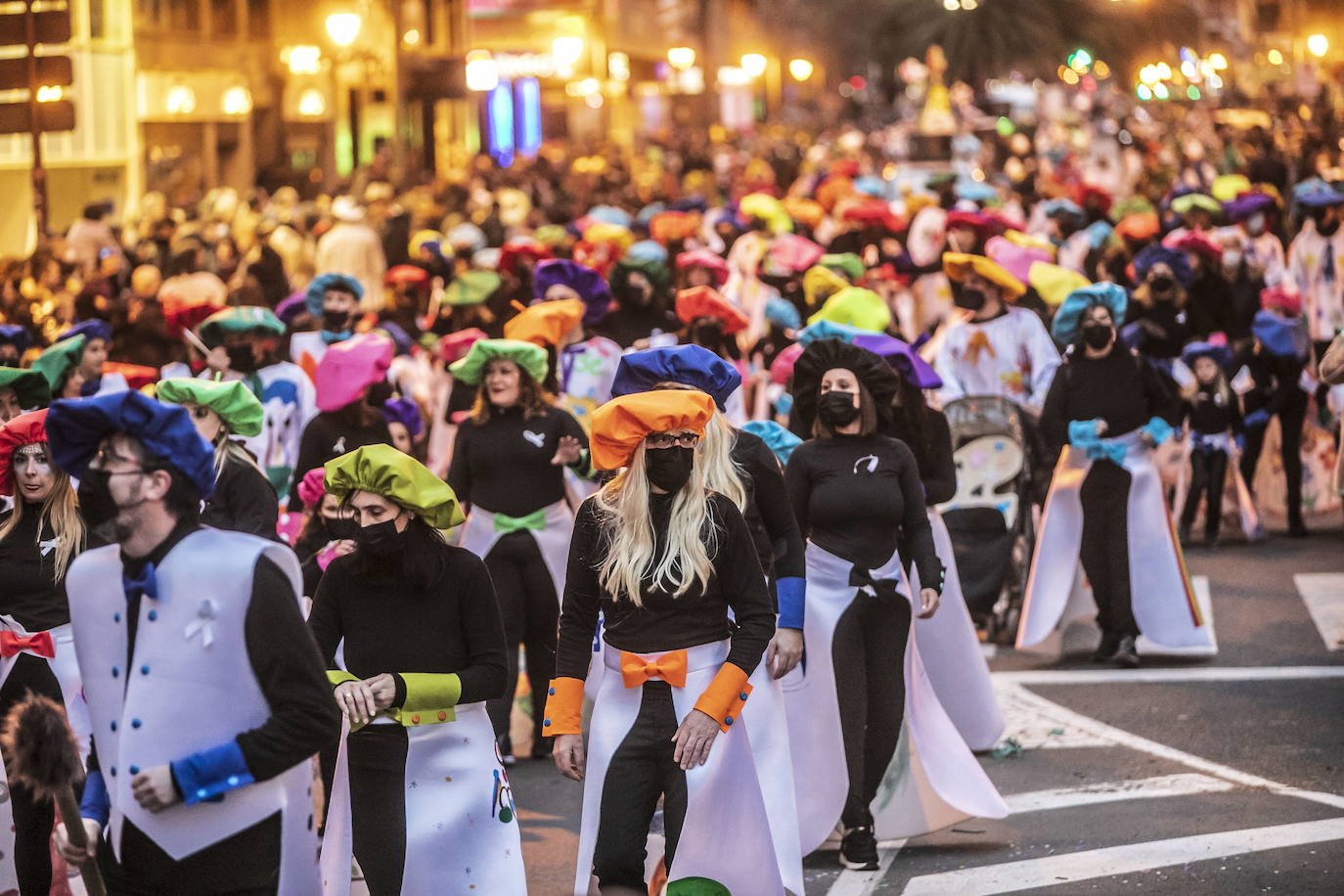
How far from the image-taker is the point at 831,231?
2166 cm

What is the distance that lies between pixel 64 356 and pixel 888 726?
4.63 meters

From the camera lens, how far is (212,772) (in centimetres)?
443

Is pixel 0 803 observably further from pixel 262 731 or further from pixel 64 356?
pixel 64 356

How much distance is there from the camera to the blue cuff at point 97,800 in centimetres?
467

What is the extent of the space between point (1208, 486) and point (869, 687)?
24.3ft

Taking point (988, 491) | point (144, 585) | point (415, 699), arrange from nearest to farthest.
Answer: point (144, 585)
point (415, 699)
point (988, 491)

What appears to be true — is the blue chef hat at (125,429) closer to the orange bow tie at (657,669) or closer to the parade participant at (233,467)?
the orange bow tie at (657,669)

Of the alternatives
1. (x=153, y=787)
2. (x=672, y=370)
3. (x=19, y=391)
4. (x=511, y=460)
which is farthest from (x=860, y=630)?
(x=153, y=787)

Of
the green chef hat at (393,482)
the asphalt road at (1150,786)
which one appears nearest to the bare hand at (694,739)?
the green chef hat at (393,482)

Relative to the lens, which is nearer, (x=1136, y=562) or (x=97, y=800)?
(x=97, y=800)

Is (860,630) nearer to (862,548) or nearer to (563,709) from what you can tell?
(862,548)

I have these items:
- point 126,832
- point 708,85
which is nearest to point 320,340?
point 126,832

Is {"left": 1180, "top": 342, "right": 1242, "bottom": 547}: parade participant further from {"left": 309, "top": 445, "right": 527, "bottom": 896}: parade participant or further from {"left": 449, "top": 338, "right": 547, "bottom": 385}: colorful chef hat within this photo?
{"left": 309, "top": 445, "right": 527, "bottom": 896}: parade participant

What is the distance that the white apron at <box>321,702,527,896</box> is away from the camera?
573 cm
